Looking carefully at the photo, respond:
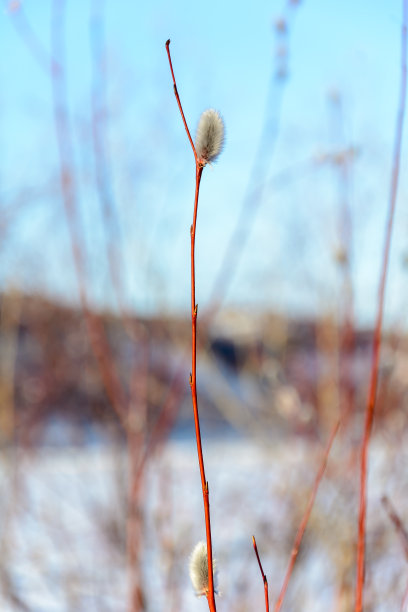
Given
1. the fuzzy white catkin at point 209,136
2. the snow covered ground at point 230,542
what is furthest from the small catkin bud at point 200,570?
the snow covered ground at point 230,542

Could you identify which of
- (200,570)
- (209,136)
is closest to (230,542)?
(200,570)

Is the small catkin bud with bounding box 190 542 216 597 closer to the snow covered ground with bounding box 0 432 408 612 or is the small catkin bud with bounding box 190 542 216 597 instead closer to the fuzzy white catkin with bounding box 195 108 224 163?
the fuzzy white catkin with bounding box 195 108 224 163

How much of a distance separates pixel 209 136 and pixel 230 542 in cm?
289

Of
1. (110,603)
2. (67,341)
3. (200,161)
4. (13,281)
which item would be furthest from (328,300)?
(67,341)

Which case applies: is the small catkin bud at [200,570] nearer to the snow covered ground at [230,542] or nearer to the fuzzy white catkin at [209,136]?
the fuzzy white catkin at [209,136]

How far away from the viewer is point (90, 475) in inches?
163

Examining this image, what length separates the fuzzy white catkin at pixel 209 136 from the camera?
61 centimetres

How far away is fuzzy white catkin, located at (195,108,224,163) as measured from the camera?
0.61 metres

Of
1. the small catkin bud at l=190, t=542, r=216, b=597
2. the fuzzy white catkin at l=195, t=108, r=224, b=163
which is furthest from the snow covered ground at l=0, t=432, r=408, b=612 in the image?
the fuzzy white catkin at l=195, t=108, r=224, b=163

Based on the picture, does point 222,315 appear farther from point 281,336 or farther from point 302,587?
point 302,587

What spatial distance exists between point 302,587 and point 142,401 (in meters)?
1.06

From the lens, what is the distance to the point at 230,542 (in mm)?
3150

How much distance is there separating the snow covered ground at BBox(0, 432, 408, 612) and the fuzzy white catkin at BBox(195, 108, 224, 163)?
1.26 meters

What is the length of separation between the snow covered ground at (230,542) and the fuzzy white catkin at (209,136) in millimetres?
1263
